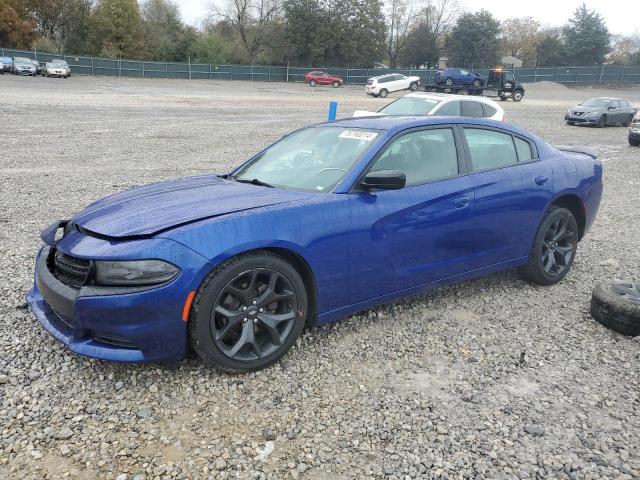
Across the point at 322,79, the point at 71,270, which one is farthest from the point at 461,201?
the point at 322,79

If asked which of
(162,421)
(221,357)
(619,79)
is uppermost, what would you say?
(619,79)

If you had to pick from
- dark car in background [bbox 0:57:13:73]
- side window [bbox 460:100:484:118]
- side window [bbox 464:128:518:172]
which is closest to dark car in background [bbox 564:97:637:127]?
side window [bbox 460:100:484:118]

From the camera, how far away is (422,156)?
4.00 metres

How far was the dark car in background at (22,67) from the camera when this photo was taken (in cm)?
4153

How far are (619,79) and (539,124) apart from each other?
41.7 m

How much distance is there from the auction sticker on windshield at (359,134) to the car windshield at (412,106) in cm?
913

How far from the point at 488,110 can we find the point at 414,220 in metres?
10.5

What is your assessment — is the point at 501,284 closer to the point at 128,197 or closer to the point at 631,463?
the point at 631,463

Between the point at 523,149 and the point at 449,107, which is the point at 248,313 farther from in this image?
the point at 449,107

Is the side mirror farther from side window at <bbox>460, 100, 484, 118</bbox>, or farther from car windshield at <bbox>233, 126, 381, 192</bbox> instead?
side window at <bbox>460, 100, 484, 118</bbox>

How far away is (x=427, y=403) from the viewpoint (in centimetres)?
302

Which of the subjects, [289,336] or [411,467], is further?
[289,336]

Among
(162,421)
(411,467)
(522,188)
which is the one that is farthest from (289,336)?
(522,188)

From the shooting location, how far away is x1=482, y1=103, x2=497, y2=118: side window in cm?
1299
